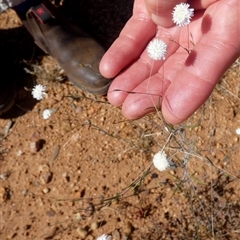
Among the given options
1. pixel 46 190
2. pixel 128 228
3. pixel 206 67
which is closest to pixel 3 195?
pixel 46 190

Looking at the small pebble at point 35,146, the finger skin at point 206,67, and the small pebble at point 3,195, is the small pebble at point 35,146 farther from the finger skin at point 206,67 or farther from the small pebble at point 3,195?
the finger skin at point 206,67

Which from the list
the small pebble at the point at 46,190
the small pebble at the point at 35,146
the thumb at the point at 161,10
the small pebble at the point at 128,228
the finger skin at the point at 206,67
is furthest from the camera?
the small pebble at the point at 35,146

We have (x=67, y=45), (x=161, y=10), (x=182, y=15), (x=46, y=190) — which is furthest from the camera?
(x=67, y=45)

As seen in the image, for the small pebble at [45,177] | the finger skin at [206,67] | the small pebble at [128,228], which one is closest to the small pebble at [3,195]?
the small pebble at [45,177]

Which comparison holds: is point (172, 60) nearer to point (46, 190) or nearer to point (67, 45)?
point (67, 45)

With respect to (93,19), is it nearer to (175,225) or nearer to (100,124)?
(100,124)

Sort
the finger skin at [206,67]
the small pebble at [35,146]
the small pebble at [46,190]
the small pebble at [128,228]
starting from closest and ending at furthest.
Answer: the finger skin at [206,67]
the small pebble at [128,228]
the small pebble at [46,190]
the small pebble at [35,146]
